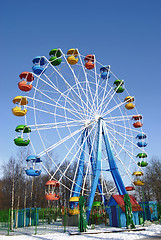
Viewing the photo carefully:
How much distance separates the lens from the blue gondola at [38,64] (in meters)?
20.7

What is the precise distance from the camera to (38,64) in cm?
2108

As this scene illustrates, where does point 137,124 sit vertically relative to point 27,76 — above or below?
below

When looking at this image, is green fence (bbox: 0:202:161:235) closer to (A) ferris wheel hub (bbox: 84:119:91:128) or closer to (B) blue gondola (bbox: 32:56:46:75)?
(A) ferris wheel hub (bbox: 84:119:91:128)

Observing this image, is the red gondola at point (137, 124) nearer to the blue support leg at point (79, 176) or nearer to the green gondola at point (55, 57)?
the blue support leg at point (79, 176)

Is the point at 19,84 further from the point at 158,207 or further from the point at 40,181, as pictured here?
the point at 40,181

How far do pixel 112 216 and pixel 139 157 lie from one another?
6.94 m

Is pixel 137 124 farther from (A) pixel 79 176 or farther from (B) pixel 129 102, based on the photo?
(A) pixel 79 176

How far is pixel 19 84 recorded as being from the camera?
1919 cm

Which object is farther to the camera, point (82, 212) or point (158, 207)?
point (158, 207)

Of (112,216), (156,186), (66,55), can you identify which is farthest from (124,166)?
(156,186)

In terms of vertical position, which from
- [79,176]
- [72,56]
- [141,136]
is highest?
[72,56]

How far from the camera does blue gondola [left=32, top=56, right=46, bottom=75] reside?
2069 centimetres

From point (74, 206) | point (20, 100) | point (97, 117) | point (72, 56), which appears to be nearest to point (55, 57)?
point (72, 56)

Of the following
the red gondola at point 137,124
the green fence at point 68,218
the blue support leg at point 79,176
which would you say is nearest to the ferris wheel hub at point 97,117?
the blue support leg at point 79,176
